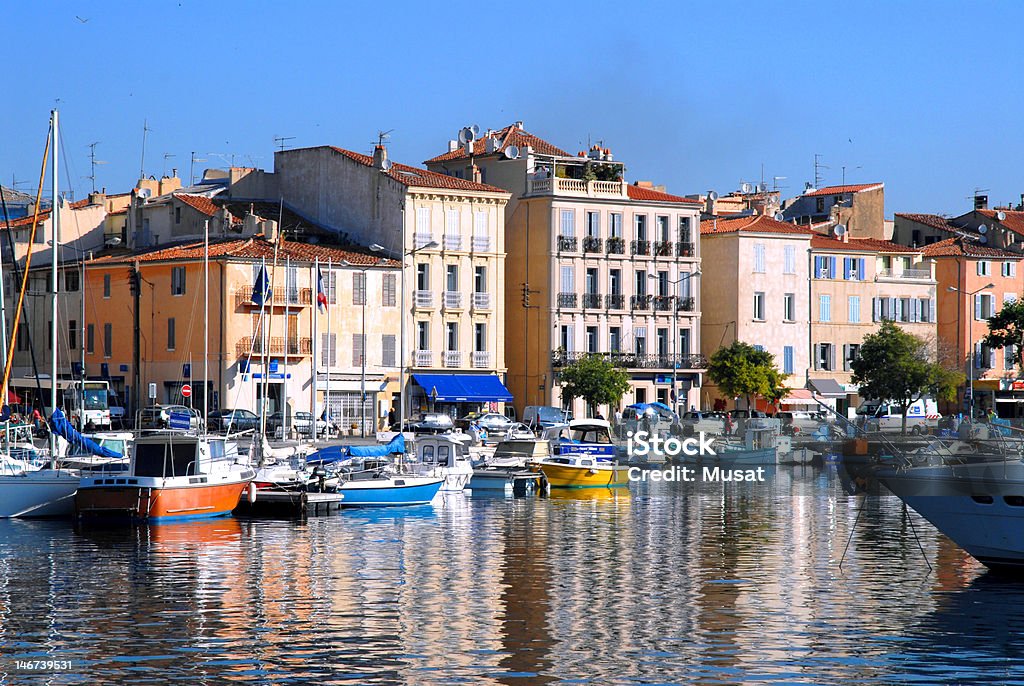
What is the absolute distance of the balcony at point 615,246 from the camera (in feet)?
296

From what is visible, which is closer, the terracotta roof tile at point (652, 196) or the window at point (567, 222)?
the window at point (567, 222)

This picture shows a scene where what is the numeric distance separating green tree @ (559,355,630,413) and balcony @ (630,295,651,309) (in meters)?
5.87

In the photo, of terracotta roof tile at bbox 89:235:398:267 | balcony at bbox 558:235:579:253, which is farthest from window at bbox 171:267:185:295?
balcony at bbox 558:235:579:253

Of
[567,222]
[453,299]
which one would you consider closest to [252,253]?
[453,299]

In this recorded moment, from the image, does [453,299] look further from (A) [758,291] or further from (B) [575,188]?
(A) [758,291]

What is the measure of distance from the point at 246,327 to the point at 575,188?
19.4 metres

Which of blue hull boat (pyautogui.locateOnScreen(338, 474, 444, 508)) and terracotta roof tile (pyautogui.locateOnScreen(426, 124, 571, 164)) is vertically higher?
terracotta roof tile (pyautogui.locateOnScreen(426, 124, 571, 164))

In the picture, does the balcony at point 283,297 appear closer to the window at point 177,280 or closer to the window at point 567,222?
the window at point 177,280

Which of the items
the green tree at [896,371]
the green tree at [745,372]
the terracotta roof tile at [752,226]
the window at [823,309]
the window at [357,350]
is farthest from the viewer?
the window at [823,309]

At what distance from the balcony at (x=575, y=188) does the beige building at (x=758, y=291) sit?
8.23m

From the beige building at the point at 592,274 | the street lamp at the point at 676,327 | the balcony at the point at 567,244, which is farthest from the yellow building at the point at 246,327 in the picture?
the street lamp at the point at 676,327

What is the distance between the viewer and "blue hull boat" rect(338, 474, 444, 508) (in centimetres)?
5134

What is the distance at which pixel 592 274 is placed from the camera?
90.2 m

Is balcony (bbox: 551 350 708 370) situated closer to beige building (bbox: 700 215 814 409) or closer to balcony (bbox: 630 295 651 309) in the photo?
balcony (bbox: 630 295 651 309)
